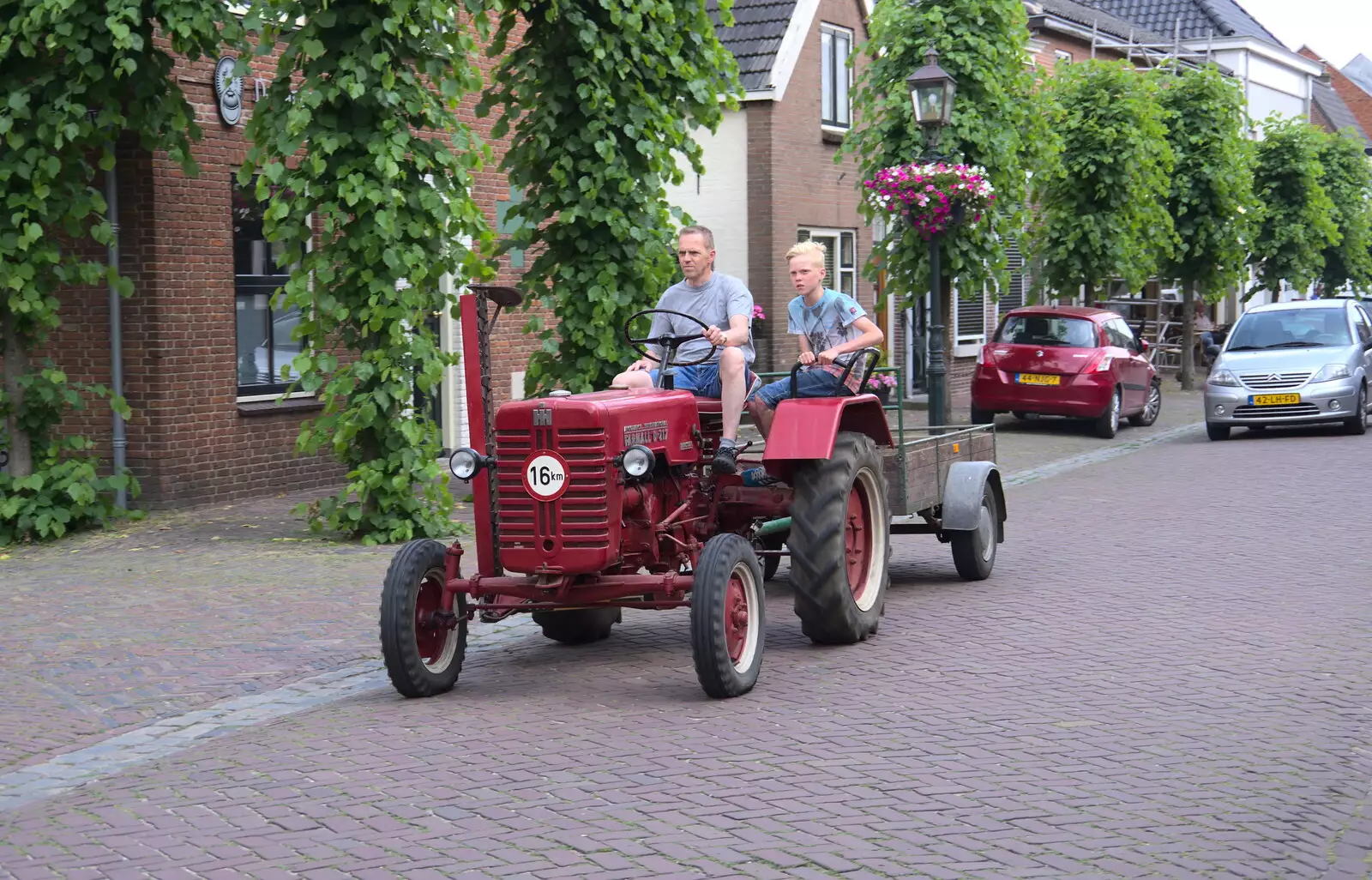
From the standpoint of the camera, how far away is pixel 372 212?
12.1 m

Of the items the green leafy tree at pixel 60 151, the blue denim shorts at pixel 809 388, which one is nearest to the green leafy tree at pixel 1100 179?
the green leafy tree at pixel 60 151

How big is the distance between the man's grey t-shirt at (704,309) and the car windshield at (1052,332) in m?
14.6

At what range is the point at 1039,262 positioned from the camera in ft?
89.2

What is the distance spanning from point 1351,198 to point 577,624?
37517 millimetres

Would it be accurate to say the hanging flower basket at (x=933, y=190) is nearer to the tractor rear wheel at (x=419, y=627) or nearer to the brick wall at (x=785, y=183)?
the brick wall at (x=785, y=183)

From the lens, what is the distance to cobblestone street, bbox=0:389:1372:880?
17.5 feet

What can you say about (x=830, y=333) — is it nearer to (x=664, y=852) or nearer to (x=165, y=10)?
(x=664, y=852)

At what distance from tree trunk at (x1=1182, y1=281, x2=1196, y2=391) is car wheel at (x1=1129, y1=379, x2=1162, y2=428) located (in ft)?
24.3

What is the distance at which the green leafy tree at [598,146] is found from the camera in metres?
13.3

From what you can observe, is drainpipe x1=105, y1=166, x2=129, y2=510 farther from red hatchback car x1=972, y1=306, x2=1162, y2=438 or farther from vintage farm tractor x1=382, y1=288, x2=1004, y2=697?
red hatchback car x1=972, y1=306, x2=1162, y2=438

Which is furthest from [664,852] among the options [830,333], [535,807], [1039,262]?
[1039,262]

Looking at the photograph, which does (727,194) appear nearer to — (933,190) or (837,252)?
(837,252)

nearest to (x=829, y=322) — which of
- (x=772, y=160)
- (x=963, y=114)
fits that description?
(x=963, y=114)

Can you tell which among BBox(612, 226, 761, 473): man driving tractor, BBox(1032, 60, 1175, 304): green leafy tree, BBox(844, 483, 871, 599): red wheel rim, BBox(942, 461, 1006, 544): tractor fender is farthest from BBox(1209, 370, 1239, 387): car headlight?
BBox(612, 226, 761, 473): man driving tractor
